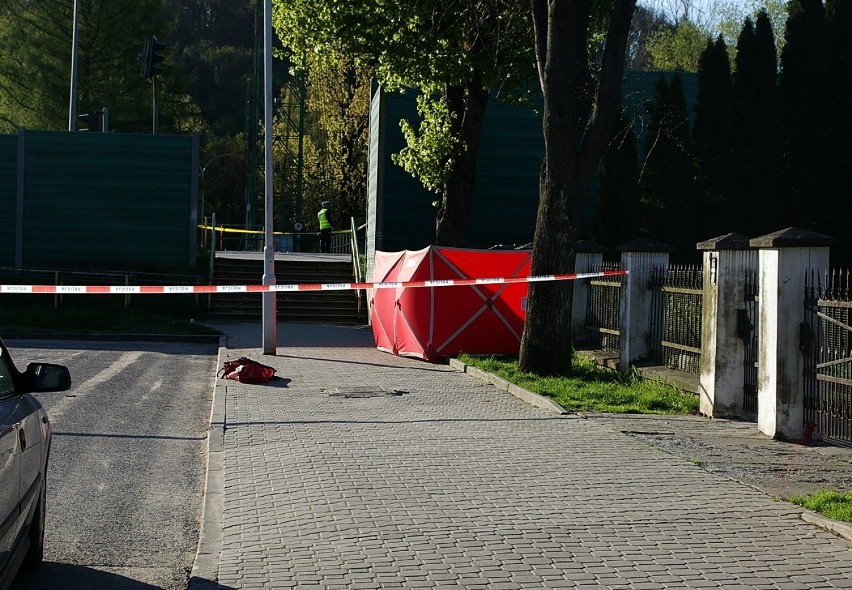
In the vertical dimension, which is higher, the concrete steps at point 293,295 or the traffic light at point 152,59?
the traffic light at point 152,59

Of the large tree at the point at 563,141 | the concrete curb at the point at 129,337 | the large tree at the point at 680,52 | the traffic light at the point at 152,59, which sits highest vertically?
the large tree at the point at 680,52

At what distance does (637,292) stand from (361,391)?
12.8 feet

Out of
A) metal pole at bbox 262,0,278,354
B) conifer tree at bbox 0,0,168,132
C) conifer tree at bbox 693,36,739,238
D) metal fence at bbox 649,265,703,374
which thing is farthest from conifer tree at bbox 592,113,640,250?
conifer tree at bbox 0,0,168,132

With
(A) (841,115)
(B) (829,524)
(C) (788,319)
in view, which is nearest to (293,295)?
(A) (841,115)

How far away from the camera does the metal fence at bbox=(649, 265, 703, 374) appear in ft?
43.6

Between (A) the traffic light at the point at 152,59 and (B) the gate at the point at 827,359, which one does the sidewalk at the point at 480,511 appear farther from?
(A) the traffic light at the point at 152,59

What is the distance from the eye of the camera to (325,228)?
37156 millimetres

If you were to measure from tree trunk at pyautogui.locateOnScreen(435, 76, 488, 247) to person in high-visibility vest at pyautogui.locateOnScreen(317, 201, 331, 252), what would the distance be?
557 inches

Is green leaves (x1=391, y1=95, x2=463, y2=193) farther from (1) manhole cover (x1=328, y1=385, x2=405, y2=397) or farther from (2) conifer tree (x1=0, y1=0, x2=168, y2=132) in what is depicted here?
(2) conifer tree (x1=0, y1=0, x2=168, y2=132)

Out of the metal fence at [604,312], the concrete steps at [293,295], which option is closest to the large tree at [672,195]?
the concrete steps at [293,295]

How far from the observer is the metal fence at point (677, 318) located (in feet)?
43.6

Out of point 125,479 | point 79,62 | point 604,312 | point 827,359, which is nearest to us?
point 125,479

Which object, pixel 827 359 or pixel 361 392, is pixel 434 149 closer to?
pixel 361 392

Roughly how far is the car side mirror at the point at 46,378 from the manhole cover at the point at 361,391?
26.4 feet
